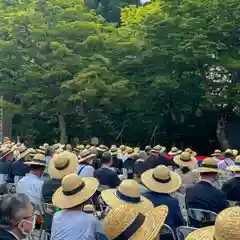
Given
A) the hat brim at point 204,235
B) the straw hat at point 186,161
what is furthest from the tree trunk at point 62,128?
the hat brim at point 204,235

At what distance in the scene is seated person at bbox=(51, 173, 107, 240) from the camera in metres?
5.07

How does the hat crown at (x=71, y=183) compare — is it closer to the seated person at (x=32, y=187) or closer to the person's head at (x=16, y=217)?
the person's head at (x=16, y=217)

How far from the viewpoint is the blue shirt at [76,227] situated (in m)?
5.05

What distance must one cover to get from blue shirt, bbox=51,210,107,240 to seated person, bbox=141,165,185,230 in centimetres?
127

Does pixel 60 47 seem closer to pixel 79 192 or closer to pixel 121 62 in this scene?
pixel 121 62

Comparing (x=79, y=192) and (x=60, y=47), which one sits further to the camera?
(x=60, y=47)

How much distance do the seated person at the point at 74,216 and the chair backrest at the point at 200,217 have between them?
1520 millimetres

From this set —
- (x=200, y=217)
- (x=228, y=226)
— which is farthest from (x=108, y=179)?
(x=228, y=226)

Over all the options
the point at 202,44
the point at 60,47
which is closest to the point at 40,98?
the point at 60,47

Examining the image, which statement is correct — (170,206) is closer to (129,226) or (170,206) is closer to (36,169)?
(129,226)

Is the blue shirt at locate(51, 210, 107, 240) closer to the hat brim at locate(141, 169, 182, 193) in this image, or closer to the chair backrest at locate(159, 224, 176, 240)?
the chair backrest at locate(159, 224, 176, 240)

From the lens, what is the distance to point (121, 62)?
95.1 feet

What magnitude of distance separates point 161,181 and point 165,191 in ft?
0.82

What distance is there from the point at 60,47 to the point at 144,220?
982 inches
